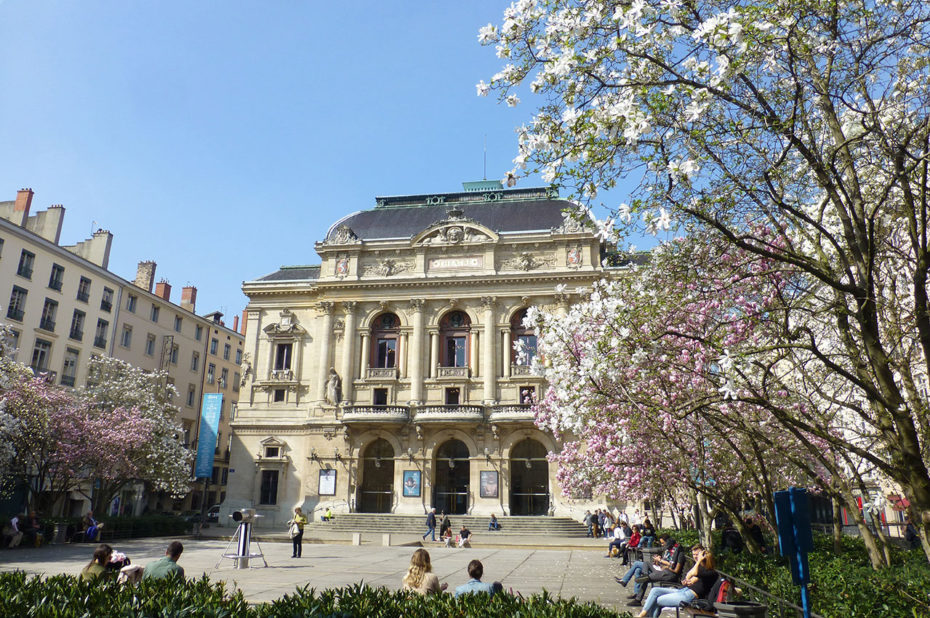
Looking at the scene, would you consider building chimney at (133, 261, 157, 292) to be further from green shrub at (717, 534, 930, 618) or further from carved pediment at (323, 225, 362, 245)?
green shrub at (717, 534, 930, 618)

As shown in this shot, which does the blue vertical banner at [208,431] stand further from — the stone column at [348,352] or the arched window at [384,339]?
the arched window at [384,339]

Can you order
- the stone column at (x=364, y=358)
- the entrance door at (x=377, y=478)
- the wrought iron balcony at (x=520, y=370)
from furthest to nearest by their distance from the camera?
the stone column at (x=364, y=358) → the entrance door at (x=377, y=478) → the wrought iron balcony at (x=520, y=370)

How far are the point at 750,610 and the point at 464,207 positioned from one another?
43793 mm

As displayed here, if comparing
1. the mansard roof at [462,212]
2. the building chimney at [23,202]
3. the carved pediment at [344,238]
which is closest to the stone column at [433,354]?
the mansard roof at [462,212]

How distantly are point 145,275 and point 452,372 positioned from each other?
94.3 ft

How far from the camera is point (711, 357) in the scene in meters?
10.8

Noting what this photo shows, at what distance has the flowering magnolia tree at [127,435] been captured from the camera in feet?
107

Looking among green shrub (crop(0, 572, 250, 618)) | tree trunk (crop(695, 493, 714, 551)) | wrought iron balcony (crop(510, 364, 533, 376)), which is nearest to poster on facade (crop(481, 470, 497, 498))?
wrought iron balcony (crop(510, 364, 533, 376))

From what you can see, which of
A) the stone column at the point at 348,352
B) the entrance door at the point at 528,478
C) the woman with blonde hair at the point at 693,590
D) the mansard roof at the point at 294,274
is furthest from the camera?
the mansard roof at the point at 294,274

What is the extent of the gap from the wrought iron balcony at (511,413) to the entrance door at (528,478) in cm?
261

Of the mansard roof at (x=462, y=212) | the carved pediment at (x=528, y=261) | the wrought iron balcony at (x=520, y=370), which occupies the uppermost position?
the mansard roof at (x=462, y=212)

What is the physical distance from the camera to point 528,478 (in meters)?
42.4

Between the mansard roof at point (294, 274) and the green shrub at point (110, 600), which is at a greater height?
the mansard roof at point (294, 274)

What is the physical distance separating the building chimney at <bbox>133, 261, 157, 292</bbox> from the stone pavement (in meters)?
29.0
